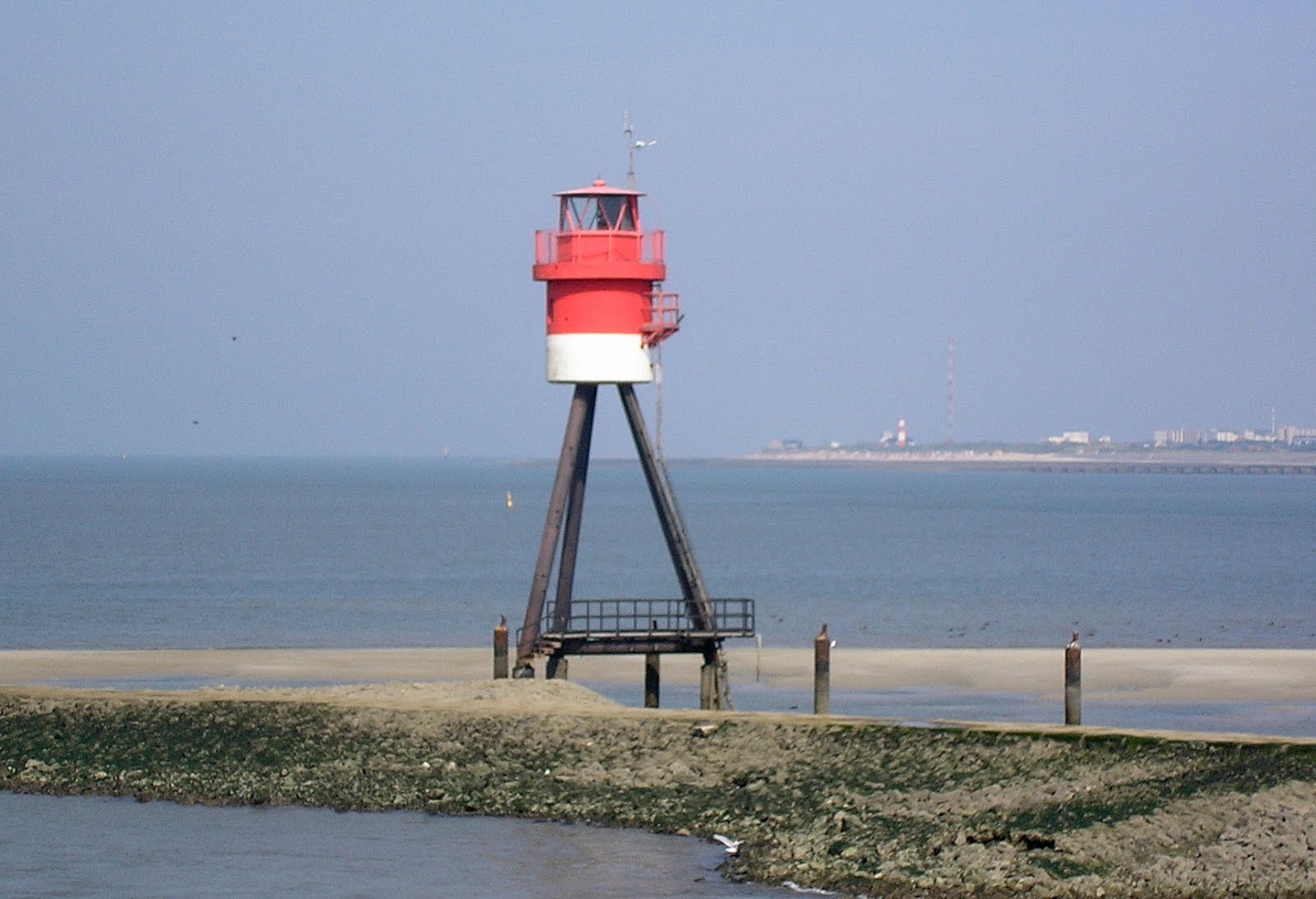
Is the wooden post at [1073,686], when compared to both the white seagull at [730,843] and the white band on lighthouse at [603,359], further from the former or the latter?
the white band on lighthouse at [603,359]

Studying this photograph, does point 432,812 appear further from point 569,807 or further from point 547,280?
point 547,280

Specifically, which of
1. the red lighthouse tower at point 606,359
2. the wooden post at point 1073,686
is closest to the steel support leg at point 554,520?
the red lighthouse tower at point 606,359

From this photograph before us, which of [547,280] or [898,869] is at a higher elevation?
[547,280]

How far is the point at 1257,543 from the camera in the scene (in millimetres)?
103938

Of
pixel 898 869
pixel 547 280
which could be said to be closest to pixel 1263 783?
pixel 898 869

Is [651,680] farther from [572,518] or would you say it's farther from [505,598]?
[505,598]

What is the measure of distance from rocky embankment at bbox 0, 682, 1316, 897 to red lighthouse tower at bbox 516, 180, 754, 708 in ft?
10.2

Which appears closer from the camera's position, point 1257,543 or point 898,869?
point 898,869

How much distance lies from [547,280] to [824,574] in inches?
1798

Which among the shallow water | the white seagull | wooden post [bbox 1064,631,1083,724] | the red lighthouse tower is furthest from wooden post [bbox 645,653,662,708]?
the white seagull

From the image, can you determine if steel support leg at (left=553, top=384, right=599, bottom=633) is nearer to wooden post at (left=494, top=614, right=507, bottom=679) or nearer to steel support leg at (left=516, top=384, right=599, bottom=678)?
steel support leg at (left=516, top=384, right=599, bottom=678)

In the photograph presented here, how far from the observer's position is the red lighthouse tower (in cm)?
3161

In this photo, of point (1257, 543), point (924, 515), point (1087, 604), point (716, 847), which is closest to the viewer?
point (716, 847)

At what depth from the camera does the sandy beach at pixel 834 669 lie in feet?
125
